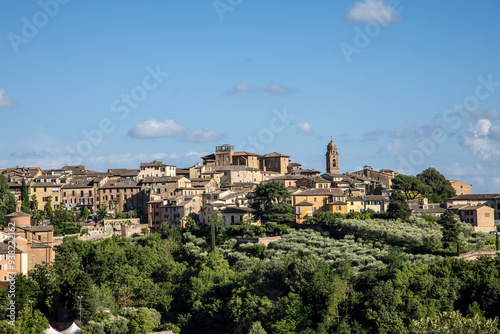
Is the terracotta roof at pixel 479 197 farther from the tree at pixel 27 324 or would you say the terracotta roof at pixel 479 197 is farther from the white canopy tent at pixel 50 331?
the tree at pixel 27 324

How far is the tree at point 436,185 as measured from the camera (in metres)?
84.0

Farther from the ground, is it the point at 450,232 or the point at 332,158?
the point at 332,158

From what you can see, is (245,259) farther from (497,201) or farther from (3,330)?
(497,201)

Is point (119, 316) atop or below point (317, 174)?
below

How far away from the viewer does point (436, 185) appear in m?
88.0

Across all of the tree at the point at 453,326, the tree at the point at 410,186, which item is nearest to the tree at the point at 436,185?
the tree at the point at 410,186

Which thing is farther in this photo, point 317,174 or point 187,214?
point 317,174

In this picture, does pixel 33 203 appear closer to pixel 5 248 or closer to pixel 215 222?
pixel 5 248

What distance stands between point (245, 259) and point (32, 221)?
2390cm

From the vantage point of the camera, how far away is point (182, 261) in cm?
6669

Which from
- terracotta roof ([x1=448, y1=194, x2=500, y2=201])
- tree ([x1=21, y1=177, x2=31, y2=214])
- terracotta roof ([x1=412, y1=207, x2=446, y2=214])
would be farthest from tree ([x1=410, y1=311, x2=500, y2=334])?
tree ([x1=21, y1=177, x2=31, y2=214])

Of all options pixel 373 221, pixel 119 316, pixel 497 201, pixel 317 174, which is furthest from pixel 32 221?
pixel 497 201

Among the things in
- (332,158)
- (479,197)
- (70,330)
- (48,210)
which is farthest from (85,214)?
(332,158)

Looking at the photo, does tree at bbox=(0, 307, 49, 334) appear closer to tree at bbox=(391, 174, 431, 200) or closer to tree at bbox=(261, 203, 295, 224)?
tree at bbox=(261, 203, 295, 224)
